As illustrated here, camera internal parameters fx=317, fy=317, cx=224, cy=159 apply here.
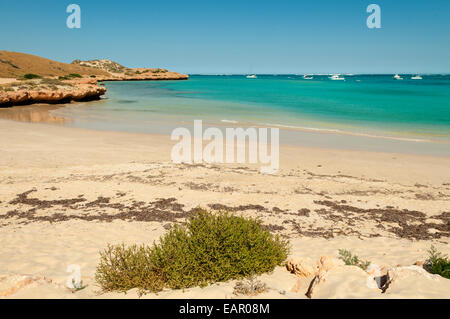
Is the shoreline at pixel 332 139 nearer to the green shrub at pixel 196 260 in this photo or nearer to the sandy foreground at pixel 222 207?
the sandy foreground at pixel 222 207

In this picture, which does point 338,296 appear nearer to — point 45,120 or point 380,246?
point 380,246

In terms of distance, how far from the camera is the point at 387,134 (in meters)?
22.8

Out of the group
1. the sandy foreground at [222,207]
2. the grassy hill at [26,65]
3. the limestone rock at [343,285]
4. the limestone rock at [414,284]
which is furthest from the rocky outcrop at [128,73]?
the limestone rock at [414,284]

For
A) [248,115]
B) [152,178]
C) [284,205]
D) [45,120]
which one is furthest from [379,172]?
[45,120]

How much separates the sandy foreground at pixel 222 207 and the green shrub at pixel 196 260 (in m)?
0.17

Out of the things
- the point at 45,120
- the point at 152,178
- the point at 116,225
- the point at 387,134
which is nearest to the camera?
the point at 116,225

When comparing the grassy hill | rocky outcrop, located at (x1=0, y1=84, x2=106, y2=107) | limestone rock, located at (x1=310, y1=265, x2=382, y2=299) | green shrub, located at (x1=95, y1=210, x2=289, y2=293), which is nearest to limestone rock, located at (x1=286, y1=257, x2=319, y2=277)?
green shrub, located at (x1=95, y1=210, x2=289, y2=293)

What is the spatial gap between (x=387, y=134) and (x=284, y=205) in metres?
17.2

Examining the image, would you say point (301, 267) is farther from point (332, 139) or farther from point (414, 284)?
point (332, 139)

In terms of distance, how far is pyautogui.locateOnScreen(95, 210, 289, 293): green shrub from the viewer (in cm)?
435

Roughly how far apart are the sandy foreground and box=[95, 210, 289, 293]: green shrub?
17cm

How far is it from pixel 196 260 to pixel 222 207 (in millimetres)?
4425

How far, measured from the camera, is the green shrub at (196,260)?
4.35 meters

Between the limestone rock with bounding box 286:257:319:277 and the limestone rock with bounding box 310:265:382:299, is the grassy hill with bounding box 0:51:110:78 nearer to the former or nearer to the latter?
the limestone rock with bounding box 286:257:319:277
